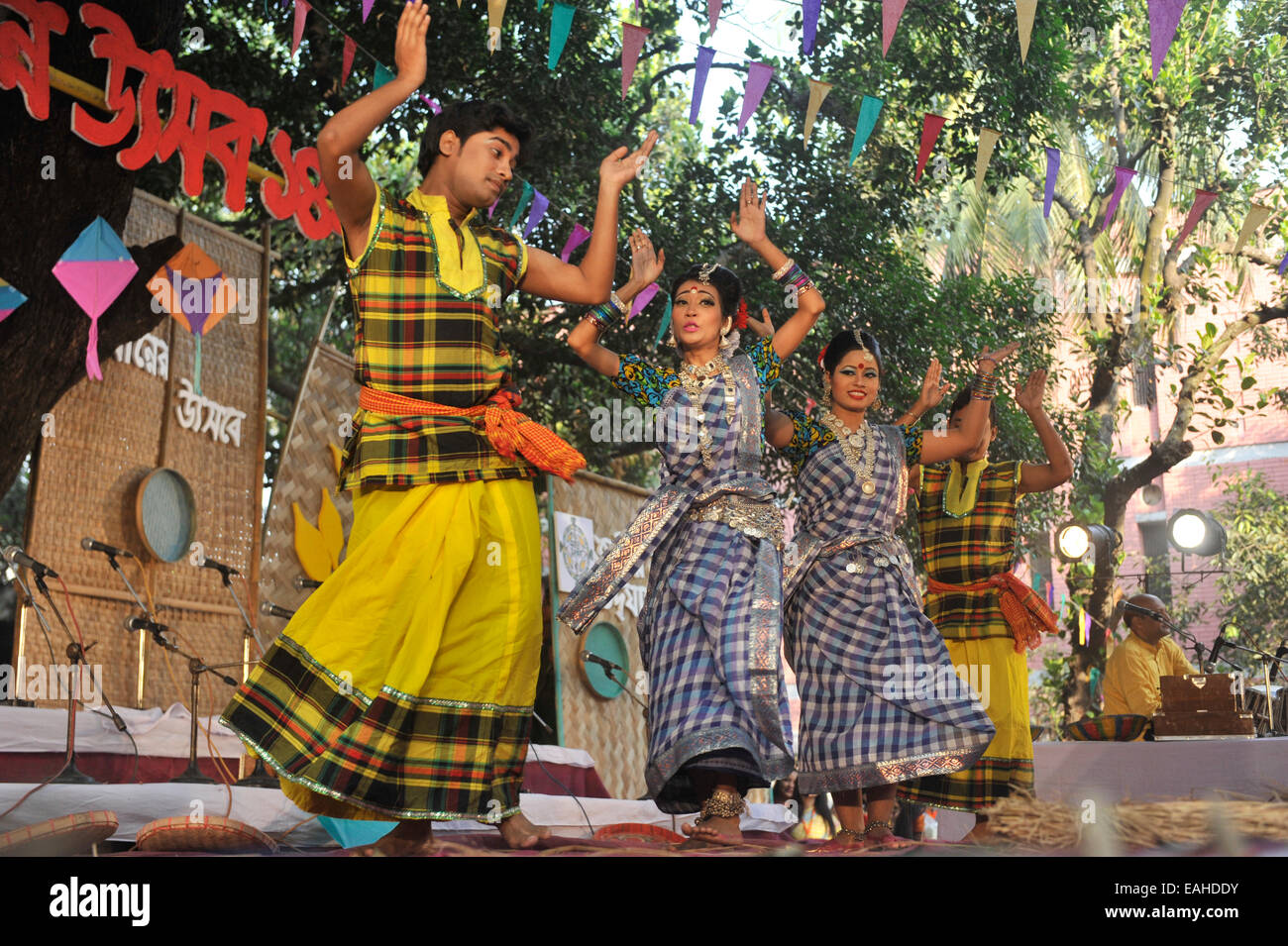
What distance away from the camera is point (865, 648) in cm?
418

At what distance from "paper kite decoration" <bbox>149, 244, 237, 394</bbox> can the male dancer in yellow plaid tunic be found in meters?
2.66

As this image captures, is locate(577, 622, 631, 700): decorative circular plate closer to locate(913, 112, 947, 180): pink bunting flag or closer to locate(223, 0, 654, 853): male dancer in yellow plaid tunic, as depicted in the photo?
locate(913, 112, 947, 180): pink bunting flag

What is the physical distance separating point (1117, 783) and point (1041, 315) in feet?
18.7

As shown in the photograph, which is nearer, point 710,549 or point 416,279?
point 416,279

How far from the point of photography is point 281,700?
3055mm

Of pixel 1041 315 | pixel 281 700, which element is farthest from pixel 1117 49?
pixel 281 700

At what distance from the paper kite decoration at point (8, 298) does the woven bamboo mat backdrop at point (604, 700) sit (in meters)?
3.04

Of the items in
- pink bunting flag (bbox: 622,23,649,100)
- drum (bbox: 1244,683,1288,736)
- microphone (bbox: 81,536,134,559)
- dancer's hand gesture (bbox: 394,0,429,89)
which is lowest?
drum (bbox: 1244,683,1288,736)

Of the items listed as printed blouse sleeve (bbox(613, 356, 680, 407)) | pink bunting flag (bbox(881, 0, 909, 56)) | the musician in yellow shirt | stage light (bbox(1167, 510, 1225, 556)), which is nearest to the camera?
printed blouse sleeve (bbox(613, 356, 680, 407))

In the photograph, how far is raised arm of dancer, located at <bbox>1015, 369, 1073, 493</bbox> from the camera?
5.12m

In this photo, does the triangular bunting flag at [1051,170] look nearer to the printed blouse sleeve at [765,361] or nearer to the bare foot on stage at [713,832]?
the printed blouse sleeve at [765,361]

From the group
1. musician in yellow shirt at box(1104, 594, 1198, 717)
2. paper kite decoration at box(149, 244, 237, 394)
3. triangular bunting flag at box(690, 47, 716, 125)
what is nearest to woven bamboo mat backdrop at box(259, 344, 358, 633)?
paper kite decoration at box(149, 244, 237, 394)

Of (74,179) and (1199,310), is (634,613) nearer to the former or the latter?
(74,179)

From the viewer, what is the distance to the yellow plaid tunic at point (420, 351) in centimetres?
330
